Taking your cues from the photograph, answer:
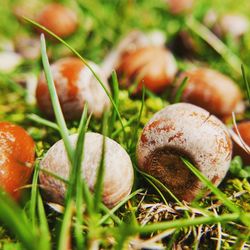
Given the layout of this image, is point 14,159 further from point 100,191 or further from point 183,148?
point 183,148

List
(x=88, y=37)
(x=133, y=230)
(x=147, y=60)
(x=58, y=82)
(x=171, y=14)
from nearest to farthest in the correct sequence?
(x=133, y=230), (x=58, y=82), (x=147, y=60), (x=88, y=37), (x=171, y=14)

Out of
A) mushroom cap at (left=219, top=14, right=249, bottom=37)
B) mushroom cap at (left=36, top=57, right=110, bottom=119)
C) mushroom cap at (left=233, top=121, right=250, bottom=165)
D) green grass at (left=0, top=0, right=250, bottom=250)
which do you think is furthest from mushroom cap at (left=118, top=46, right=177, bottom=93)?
mushroom cap at (left=219, top=14, right=249, bottom=37)

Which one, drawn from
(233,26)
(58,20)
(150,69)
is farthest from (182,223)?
(58,20)

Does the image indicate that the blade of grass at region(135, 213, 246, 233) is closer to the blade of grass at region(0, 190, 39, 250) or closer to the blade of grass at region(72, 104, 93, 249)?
the blade of grass at region(72, 104, 93, 249)

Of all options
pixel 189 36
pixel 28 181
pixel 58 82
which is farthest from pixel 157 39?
pixel 28 181

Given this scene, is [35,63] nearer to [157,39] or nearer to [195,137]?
[157,39]
